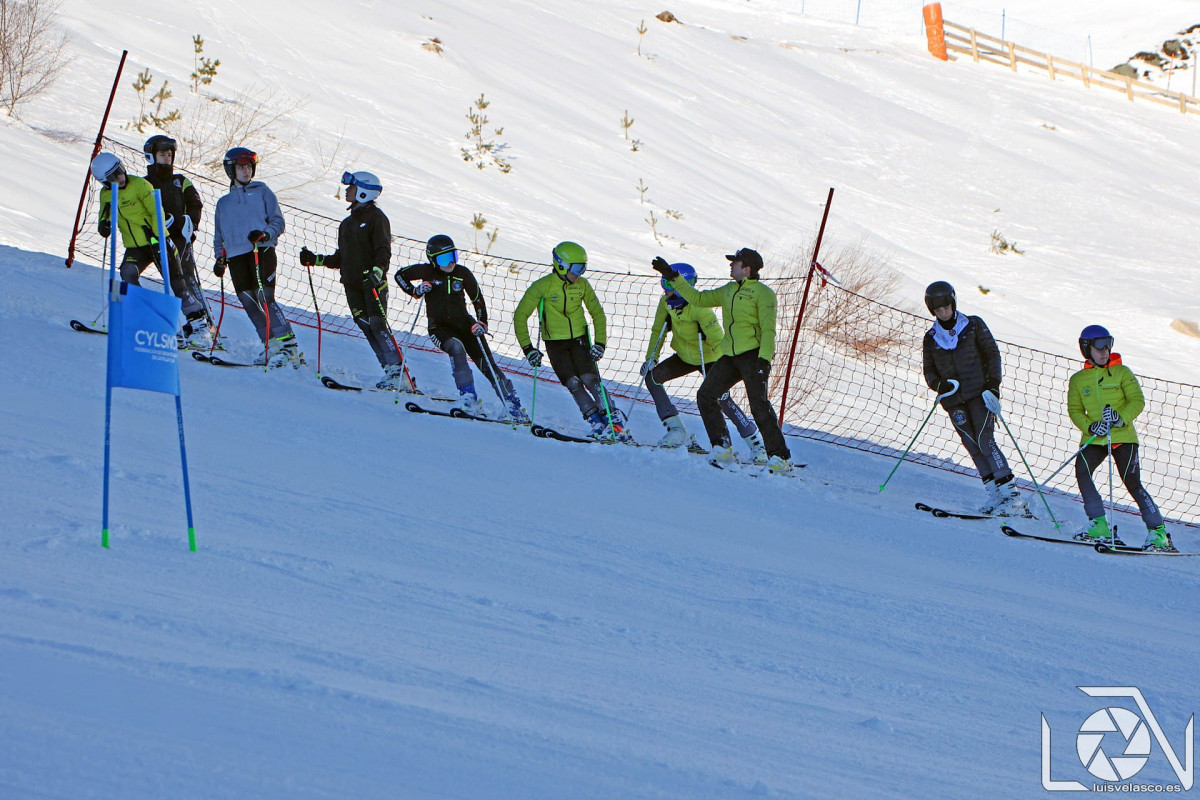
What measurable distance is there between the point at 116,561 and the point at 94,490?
1021 mm

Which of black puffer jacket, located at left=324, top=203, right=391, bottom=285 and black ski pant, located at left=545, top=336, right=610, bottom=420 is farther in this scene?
black puffer jacket, located at left=324, top=203, right=391, bottom=285

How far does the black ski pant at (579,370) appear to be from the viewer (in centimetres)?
944

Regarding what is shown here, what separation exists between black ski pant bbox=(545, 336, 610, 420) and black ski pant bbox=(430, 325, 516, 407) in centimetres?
49

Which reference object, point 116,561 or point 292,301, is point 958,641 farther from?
point 292,301

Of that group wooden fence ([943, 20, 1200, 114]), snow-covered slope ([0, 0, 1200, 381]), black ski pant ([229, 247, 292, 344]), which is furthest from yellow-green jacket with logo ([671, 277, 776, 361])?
wooden fence ([943, 20, 1200, 114])

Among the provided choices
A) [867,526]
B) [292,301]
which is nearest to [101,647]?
[867,526]

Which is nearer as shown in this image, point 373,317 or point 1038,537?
point 1038,537

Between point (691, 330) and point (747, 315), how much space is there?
0.80 meters

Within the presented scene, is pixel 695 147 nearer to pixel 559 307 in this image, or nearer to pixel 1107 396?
pixel 559 307

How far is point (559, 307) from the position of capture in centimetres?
939

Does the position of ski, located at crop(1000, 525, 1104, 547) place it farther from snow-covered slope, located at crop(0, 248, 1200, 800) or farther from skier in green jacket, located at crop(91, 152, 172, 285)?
skier in green jacket, located at crop(91, 152, 172, 285)

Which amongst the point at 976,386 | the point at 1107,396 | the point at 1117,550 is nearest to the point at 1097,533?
the point at 1117,550

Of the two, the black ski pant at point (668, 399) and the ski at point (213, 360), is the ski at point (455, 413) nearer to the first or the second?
the black ski pant at point (668, 399)

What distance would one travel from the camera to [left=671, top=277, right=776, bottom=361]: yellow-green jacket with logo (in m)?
8.88
